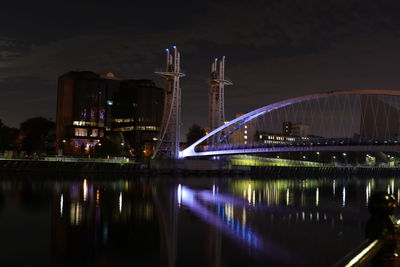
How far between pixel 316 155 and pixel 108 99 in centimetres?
7071

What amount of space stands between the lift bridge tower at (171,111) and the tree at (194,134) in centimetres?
2746

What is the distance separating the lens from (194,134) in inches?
4313

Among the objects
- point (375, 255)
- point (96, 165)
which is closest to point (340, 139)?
point (96, 165)

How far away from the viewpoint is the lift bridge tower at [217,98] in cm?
8562

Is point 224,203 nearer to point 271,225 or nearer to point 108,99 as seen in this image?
point 271,225

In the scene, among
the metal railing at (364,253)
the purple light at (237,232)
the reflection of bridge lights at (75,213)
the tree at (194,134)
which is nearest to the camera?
the metal railing at (364,253)

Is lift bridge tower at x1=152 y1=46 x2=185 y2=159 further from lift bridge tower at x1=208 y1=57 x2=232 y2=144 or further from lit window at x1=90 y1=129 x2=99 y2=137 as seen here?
lit window at x1=90 y1=129 x2=99 y2=137

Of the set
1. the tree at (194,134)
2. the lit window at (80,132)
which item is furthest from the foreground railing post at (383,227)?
the lit window at (80,132)

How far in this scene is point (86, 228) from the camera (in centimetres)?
1945

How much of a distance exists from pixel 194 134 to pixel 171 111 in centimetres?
3177

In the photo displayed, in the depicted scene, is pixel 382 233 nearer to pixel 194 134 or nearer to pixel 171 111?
pixel 171 111

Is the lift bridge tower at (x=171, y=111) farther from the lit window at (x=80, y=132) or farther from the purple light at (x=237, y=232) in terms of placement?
the purple light at (x=237, y=232)

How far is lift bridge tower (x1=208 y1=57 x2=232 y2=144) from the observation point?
85625 mm

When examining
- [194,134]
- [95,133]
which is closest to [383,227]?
[194,134]
